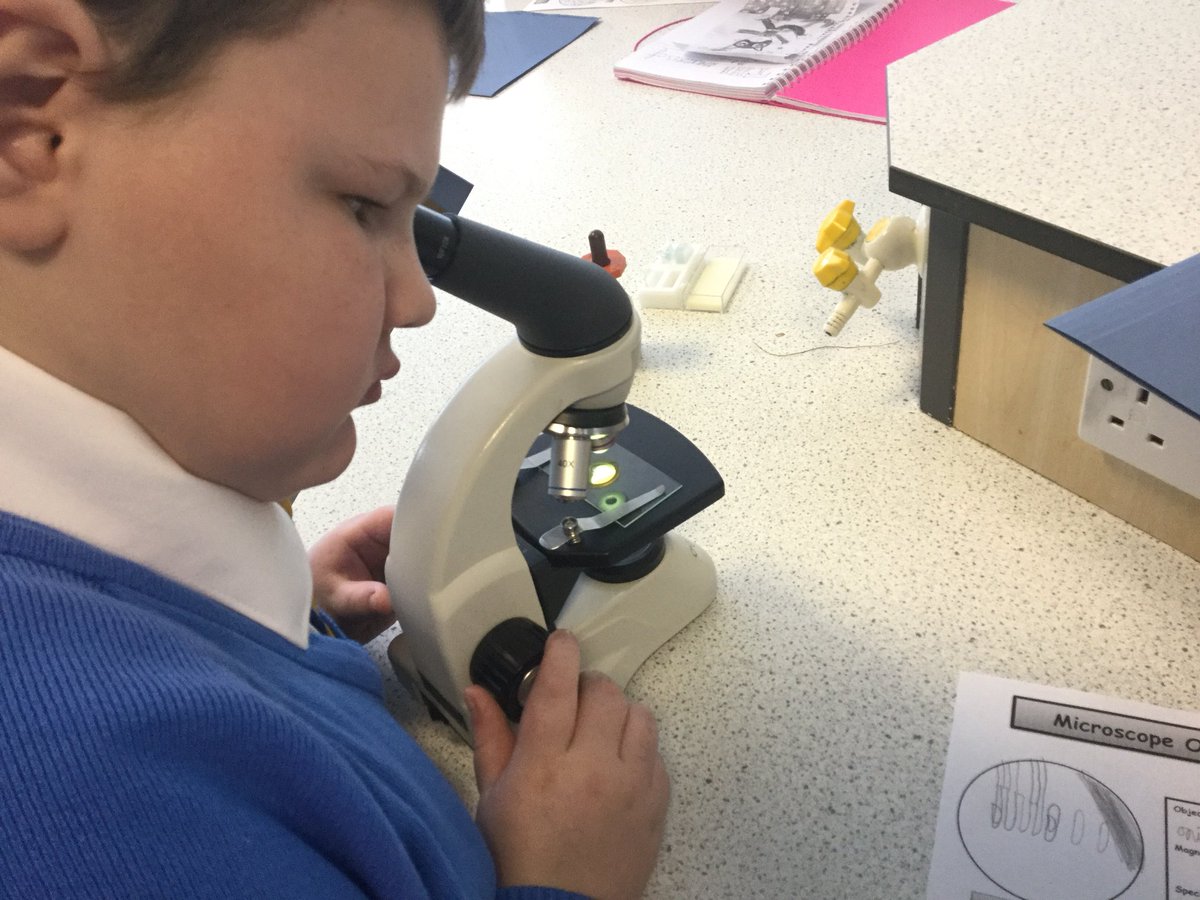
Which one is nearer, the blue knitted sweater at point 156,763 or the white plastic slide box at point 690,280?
the blue knitted sweater at point 156,763

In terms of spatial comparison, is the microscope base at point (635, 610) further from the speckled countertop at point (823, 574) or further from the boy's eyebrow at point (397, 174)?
the boy's eyebrow at point (397, 174)

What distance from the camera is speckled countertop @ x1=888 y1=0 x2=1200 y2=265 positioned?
1.76ft

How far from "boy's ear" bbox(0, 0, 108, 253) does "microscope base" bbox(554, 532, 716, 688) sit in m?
0.33

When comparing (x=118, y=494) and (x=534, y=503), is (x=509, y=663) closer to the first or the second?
(x=534, y=503)

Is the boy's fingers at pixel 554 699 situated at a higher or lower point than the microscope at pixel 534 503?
lower

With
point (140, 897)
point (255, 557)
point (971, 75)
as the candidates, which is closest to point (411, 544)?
point (255, 557)

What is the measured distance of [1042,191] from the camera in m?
0.56

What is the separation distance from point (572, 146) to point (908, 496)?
68 centimetres

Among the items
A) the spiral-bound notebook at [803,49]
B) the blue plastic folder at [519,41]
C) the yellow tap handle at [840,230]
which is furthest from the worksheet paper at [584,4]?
the yellow tap handle at [840,230]

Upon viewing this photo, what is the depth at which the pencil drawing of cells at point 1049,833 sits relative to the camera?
0.42 m

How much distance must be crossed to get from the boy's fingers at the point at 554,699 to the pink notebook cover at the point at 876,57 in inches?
30.0

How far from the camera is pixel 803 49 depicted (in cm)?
116

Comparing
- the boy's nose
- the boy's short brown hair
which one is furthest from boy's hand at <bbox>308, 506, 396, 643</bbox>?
the boy's short brown hair

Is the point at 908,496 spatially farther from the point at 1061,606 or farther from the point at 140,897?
the point at 140,897
